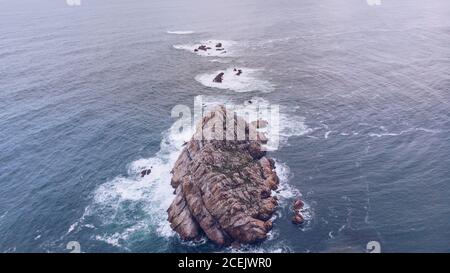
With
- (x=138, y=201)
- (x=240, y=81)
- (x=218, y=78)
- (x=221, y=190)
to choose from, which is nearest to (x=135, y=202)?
(x=138, y=201)

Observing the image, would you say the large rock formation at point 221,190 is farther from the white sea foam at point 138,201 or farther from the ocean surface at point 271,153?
the ocean surface at point 271,153

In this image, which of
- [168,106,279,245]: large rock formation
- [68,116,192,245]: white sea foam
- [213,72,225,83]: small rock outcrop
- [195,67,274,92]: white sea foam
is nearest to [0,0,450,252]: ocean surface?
[68,116,192,245]: white sea foam

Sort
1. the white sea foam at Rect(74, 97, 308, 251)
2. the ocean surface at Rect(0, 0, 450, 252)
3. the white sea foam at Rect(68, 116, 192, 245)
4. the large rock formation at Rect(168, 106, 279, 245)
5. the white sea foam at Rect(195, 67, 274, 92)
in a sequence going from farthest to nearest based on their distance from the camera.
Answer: the white sea foam at Rect(195, 67, 274, 92)
the white sea foam at Rect(68, 116, 192, 245)
the white sea foam at Rect(74, 97, 308, 251)
the ocean surface at Rect(0, 0, 450, 252)
the large rock formation at Rect(168, 106, 279, 245)

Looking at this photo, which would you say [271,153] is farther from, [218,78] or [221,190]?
[218,78]

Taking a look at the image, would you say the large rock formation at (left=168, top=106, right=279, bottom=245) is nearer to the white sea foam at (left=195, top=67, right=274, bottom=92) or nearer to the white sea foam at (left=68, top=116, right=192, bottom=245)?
the white sea foam at (left=68, top=116, right=192, bottom=245)

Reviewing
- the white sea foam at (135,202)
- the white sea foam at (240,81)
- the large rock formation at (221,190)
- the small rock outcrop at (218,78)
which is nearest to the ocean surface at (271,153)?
the white sea foam at (135,202)

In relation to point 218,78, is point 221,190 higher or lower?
lower
